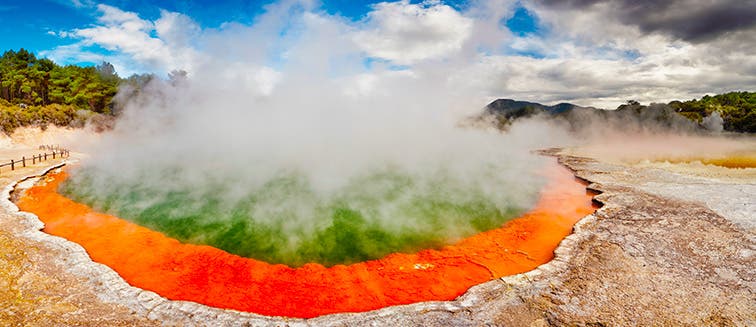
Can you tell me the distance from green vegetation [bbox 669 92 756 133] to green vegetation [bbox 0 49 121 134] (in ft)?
195

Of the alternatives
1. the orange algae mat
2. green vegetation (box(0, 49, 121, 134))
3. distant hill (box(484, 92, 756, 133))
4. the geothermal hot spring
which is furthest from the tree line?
Answer: distant hill (box(484, 92, 756, 133))

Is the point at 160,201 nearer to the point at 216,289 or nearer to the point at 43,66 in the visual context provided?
the point at 216,289

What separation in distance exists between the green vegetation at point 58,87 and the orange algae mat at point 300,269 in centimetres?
2425

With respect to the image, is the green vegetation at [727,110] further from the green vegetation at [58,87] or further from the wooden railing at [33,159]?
the green vegetation at [58,87]

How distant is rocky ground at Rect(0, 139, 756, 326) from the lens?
4602 millimetres

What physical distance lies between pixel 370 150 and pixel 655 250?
16.4 metres

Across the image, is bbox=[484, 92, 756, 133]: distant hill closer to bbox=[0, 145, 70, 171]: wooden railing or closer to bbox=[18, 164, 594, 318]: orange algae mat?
bbox=[18, 164, 594, 318]: orange algae mat

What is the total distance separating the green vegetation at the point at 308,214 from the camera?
8047 mm

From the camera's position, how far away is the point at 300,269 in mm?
7000

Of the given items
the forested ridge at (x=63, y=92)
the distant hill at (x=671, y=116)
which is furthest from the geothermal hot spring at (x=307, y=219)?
the distant hill at (x=671, y=116)

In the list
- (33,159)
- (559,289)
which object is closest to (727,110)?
(559,289)

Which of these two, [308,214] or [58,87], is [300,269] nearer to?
[308,214]

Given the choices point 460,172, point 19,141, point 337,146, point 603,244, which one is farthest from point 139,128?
point 603,244

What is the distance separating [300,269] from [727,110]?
5309cm
